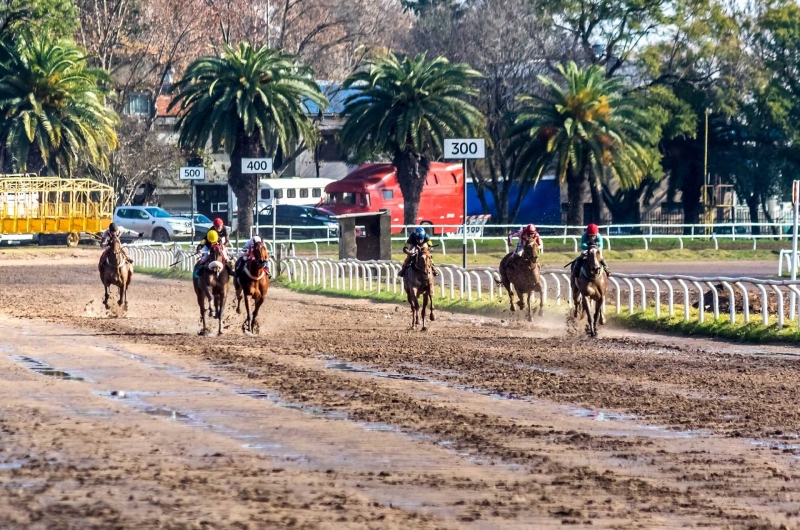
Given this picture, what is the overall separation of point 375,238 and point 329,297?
A: 4.11 meters

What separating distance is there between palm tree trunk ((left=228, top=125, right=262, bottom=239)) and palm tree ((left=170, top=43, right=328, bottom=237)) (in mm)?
38

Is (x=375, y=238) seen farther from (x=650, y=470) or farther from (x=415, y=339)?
(x=650, y=470)

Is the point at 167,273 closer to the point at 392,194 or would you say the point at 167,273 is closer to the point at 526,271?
the point at 526,271

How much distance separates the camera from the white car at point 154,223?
5875cm

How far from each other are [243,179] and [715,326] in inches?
1336

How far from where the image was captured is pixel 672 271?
1526 inches

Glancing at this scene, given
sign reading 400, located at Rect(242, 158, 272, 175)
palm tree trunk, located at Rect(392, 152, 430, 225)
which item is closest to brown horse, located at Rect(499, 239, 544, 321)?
sign reading 400, located at Rect(242, 158, 272, 175)

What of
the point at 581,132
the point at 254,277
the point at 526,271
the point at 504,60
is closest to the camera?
the point at 254,277

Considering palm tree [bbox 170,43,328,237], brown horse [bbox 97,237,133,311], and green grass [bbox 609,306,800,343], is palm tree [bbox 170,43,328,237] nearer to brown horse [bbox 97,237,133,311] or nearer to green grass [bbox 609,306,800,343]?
brown horse [bbox 97,237,133,311]

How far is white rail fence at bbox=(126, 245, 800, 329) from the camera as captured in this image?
21.8 m

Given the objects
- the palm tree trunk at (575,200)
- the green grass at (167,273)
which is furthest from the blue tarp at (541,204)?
the green grass at (167,273)

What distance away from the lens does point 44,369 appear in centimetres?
1579

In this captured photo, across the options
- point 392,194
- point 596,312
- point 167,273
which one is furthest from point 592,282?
point 392,194

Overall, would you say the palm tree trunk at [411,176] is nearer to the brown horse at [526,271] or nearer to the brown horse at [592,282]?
the brown horse at [526,271]
